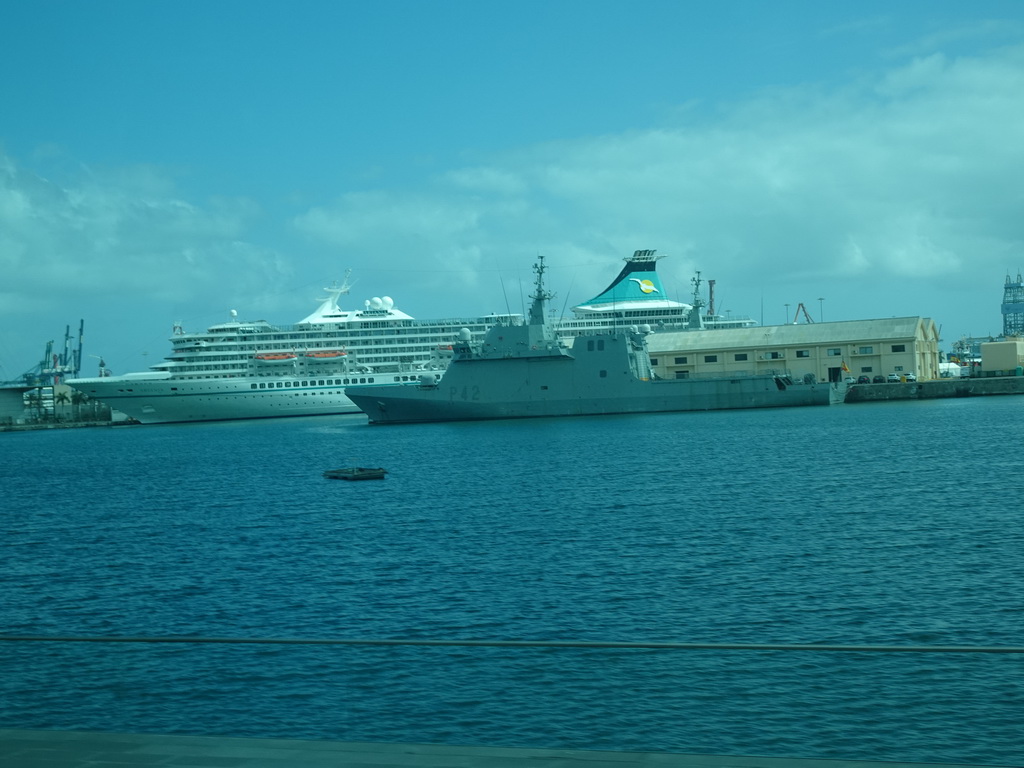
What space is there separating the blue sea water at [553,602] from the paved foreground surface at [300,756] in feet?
10.5

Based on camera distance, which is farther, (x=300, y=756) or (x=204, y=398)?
(x=204, y=398)

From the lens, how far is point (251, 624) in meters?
12.0

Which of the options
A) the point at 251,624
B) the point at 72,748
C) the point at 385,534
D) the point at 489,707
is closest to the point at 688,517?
the point at 385,534

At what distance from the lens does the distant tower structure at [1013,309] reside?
500 feet

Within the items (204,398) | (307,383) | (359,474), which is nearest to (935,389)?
(307,383)

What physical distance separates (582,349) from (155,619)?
1668 inches

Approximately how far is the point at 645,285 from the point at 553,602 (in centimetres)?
8005

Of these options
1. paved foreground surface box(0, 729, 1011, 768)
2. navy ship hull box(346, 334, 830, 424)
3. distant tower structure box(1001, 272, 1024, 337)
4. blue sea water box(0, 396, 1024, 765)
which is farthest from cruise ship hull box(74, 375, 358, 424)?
distant tower structure box(1001, 272, 1024, 337)

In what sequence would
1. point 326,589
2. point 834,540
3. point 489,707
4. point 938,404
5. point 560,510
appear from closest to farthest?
1. point 489,707
2. point 326,589
3. point 834,540
4. point 560,510
5. point 938,404

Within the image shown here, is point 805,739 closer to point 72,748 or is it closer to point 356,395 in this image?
point 72,748

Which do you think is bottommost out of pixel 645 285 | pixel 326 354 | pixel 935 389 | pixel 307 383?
pixel 935 389

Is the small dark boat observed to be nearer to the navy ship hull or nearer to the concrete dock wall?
the navy ship hull

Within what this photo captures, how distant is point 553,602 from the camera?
1241 cm

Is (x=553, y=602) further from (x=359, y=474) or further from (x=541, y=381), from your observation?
(x=541, y=381)
